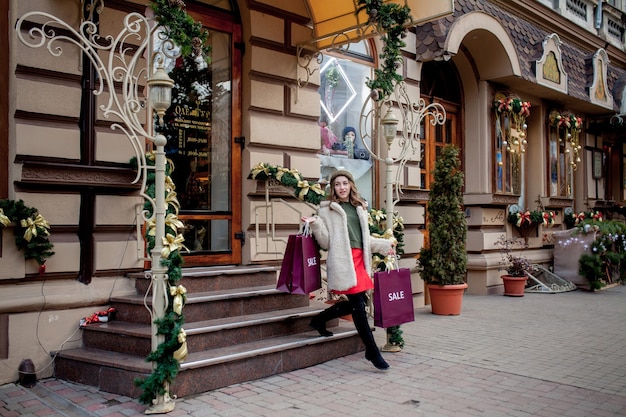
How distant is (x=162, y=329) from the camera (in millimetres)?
4719

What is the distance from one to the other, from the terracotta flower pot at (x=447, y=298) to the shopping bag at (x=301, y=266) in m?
3.61

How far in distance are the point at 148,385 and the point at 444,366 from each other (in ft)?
Result: 10.2

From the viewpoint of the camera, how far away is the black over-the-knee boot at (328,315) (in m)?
6.22

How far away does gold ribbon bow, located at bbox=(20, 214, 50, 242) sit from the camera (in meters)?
5.51

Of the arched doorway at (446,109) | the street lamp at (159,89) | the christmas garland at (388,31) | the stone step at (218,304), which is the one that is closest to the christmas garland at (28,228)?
the stone step at (218,304)

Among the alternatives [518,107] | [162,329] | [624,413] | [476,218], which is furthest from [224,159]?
[518,107]

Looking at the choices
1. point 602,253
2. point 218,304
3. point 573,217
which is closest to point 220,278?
point 218,304

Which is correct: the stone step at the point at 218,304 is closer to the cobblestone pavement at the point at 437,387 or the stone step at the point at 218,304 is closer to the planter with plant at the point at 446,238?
the cobblestone pavement at the point at 437,387

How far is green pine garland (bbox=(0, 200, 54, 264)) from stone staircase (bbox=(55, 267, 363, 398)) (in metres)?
0.91

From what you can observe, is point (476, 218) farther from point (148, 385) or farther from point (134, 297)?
point (148, 385)

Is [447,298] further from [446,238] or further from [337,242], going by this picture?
[337,242]

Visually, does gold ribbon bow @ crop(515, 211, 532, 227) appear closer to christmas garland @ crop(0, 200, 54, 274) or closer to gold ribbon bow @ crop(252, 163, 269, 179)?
gold ribbon bow @ crop(252, 163, 269, 179)

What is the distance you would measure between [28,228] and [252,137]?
10.1 ft

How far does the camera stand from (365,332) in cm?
591
